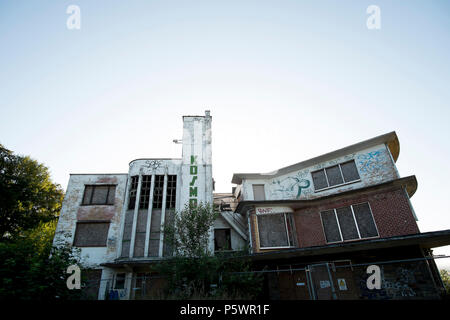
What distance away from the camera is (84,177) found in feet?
65.5

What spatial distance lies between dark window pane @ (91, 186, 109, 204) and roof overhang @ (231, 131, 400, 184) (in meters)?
10.9

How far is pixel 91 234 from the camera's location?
58.7ft

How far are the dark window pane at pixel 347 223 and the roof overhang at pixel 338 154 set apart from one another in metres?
4.04

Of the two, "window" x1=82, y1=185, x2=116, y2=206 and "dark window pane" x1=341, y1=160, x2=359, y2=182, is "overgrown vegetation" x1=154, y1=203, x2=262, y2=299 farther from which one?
"dark window pane" x1=341, y1=160, x2=359, y2=182

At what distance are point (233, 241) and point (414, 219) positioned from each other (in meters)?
11.9

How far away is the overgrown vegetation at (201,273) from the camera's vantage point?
9625mm

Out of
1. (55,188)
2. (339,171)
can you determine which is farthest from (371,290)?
(55,188)

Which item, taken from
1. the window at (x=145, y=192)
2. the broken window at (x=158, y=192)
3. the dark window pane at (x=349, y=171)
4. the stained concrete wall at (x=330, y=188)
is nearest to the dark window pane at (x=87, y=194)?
the window at (x=145, y=192)

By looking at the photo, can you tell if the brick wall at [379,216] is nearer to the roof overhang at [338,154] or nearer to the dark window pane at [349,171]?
the dark window pane at [349,171]

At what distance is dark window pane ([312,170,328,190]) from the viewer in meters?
16.9

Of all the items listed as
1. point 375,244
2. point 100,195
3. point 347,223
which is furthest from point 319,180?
point 100,195

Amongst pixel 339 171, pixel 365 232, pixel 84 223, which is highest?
pixel 339 171

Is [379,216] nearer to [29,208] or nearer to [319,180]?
[319,180]
